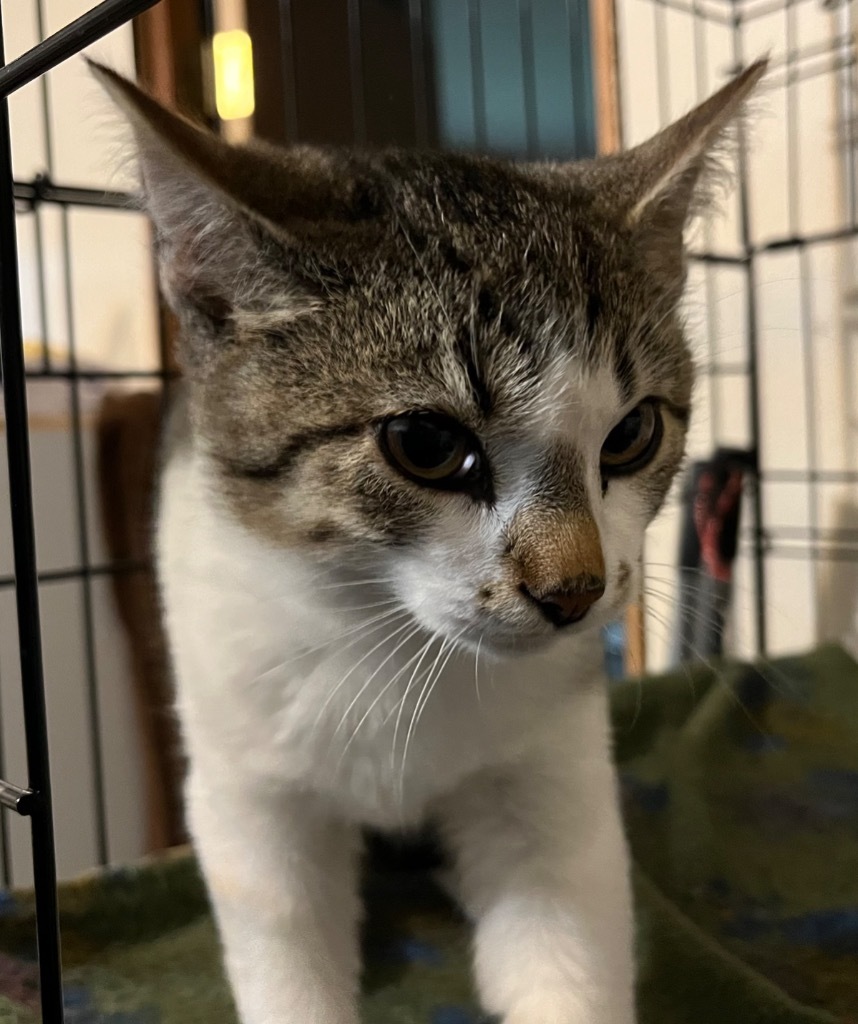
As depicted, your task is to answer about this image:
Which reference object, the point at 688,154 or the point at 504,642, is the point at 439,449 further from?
the point at 688,154

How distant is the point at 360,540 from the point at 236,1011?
0.42 metres

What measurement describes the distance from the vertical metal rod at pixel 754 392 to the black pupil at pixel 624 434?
3.26 feet

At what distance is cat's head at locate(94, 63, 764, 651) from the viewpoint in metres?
0.61

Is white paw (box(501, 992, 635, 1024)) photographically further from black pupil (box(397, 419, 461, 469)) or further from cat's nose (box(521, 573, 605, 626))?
black pupil (box(397, 419, 461, 469))

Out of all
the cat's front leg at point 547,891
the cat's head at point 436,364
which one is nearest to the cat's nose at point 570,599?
the cat's head at point 436,364

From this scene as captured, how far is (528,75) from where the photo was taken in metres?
1.64

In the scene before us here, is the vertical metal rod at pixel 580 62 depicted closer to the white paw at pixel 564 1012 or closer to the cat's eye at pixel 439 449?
the cat's eye at pixel 439 449

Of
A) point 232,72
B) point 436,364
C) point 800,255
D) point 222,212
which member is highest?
point 232,72

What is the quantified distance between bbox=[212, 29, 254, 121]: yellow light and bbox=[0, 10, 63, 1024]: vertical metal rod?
103 cm

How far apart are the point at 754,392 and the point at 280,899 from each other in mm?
1269

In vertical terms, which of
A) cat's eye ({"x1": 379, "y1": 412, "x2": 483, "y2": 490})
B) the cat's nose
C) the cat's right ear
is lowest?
the cat's nose

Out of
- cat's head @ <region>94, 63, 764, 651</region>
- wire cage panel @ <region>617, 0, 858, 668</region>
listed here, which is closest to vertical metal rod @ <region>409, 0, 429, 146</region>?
wire cage panel @ <region>617, 0, 858, 668</region>

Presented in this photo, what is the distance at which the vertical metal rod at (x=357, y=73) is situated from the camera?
1.55m

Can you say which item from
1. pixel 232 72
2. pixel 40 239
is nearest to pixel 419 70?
pixel 232 72
